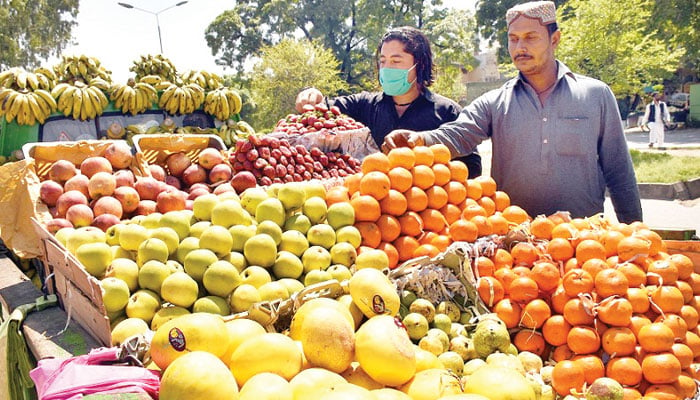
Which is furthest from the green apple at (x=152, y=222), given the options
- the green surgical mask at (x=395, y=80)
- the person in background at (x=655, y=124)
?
the person in background at (x=655, y=124)

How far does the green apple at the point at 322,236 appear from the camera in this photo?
2.41m

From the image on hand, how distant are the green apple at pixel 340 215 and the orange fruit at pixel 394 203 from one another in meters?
0.19

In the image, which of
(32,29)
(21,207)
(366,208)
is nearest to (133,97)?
(21,207)

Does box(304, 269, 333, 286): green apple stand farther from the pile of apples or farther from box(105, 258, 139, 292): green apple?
the pile of apples

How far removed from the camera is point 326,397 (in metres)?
1.26

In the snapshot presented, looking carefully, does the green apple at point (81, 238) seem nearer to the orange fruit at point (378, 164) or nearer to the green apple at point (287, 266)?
the green apple at point (287, 266)

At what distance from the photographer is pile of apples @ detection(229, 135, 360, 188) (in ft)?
13.3

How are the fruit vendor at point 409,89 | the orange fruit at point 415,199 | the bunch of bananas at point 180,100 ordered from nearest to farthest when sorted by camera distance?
the orange fruit at point 415,199 → the fruit vendor at point 409,89 → the bunch of bananas at point 180,100

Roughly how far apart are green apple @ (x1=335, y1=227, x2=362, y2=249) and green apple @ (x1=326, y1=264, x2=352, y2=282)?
0.63ft

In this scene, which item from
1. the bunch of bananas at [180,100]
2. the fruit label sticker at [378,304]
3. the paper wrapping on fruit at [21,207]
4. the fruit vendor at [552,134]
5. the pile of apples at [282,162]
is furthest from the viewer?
the bunch of bananas at [180,100]

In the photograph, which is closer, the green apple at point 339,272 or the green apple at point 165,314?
the green apple at point 165,314

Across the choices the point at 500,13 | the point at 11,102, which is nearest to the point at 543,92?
the point at 11,102

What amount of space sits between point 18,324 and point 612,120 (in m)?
3.81

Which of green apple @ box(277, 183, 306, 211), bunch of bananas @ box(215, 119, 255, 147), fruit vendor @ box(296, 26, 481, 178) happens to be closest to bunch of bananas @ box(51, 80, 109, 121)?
bunch of bananas @ box(215, 119, 255, 147)
